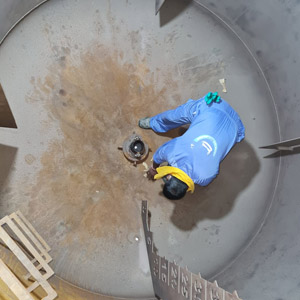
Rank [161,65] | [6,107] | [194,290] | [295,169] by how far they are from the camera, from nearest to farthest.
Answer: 1. [194,290]
2. [6,107]
3. [295,169]
4. [161,65]

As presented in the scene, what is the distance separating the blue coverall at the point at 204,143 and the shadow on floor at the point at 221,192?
595mm

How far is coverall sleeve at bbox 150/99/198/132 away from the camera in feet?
6.05

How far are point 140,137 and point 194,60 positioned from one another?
29.2 inches

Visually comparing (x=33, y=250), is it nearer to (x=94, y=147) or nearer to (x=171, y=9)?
(x=94, y=147)

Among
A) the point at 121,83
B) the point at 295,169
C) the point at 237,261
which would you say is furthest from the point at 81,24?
the point at 237,261

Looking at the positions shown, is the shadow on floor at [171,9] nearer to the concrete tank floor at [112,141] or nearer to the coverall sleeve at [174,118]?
the concrete tank floor at [112,141]

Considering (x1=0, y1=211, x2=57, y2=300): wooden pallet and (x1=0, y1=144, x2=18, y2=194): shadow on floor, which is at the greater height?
(x1=0, y1=144, x2=18, y2=194): shadow on floor

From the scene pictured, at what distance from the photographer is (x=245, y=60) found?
2369 mm

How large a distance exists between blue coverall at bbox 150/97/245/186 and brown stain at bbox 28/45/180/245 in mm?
543

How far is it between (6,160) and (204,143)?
4.74 ft

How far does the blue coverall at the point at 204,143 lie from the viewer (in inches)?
62.3

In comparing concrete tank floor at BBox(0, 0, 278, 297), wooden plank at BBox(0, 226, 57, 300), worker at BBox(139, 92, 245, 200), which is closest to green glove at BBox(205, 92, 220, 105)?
worker at BBox(139, 92, 245, 200)

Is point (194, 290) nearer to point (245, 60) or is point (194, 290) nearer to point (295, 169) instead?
point (295, 169)

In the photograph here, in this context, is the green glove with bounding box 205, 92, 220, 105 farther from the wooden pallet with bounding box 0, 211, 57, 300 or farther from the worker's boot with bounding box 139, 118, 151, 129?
the wooden pallet with bounding box 0, 211, 57, 300
